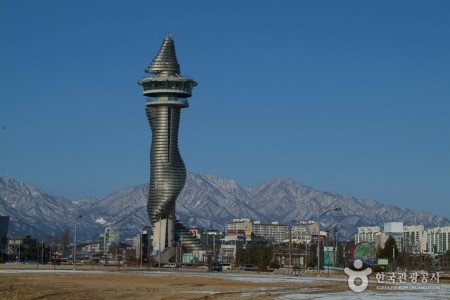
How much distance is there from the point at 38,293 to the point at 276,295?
50.2 feet

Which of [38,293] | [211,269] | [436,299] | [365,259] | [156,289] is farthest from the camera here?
[211,269]

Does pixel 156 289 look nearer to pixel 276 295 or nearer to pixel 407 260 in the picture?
pixel 276 295

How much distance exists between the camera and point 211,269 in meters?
125

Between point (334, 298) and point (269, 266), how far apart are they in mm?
114964

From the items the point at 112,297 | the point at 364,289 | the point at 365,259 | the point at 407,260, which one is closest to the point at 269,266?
the point at 407,260

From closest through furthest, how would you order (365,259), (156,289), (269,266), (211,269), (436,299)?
1. (436,299)
2. (156,289)
3. (365,259)
4. (211,269)
5. (269,266)

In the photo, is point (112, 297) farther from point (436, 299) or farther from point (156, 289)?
point (436, 299)

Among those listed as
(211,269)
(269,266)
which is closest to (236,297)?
(211,269)

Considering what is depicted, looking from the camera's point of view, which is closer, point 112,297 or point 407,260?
Result: point 112,297

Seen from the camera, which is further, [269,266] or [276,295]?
[269,266]

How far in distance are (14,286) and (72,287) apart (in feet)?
13.9

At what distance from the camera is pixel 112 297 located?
48688mm

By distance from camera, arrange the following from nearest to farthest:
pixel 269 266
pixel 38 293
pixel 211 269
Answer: pixel 38 293
pixel 211 269
pixel 269 266

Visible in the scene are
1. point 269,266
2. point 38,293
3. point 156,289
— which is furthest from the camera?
point 269,266
